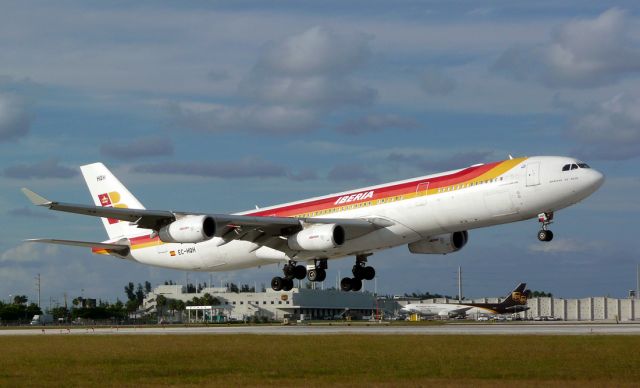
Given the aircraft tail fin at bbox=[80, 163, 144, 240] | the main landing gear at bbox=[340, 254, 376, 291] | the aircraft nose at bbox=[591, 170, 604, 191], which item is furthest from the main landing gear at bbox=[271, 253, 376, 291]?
→ the aircraft nose at bbox=[591, 170, 604, 191]

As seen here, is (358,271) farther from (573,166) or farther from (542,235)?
(573,166)

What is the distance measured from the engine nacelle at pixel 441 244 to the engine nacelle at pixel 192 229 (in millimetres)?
14744

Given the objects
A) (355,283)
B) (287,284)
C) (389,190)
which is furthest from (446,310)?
(389,190)

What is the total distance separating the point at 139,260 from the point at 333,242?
2058cm

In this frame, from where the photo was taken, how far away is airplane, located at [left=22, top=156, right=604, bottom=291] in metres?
54.4

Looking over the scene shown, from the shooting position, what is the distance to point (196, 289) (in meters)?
197

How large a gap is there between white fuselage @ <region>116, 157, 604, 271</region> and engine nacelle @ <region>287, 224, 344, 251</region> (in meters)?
1.66

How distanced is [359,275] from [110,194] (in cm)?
2082

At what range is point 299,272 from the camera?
66.8m

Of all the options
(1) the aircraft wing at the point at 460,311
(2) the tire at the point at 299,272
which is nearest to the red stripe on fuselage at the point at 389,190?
(2) the tire at the point at 299,272

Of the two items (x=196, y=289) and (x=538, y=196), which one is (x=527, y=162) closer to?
(x=538, y=196)
